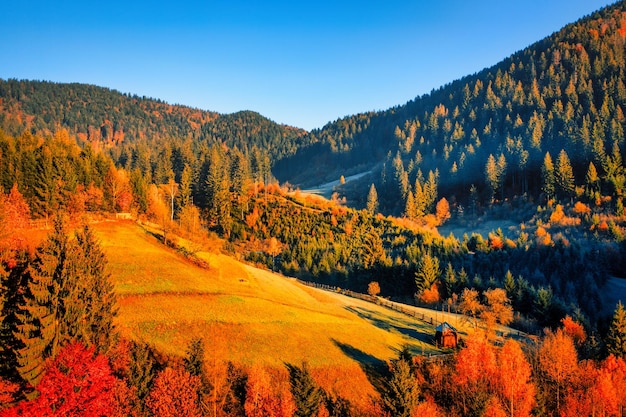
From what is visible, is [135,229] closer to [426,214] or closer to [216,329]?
[216,329]

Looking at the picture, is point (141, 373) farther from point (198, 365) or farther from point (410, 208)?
point (410, 208)

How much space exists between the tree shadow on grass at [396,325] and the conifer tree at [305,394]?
82.6 feet

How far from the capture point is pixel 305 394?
42.2 m

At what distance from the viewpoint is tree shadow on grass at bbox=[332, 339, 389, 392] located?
48.9 meters

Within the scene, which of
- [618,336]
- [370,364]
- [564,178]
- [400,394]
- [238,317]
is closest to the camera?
[400,394]

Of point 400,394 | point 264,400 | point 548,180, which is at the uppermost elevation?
point 548,180

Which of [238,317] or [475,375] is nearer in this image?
[475,375]

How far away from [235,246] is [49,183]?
45695 mm

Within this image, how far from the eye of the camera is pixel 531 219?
136 metres

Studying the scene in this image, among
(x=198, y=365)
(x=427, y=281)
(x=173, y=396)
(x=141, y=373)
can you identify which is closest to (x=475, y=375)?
(x=198, y=365)

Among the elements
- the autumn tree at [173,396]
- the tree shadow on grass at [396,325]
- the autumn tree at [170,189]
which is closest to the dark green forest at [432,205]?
the autumn tree at [170,189]

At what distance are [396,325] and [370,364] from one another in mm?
19458

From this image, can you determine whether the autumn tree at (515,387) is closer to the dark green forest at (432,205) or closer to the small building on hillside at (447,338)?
Answer: the small building on hillside at (447,338)

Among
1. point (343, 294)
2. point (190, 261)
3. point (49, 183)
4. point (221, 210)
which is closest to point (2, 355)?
point (190, 261)
